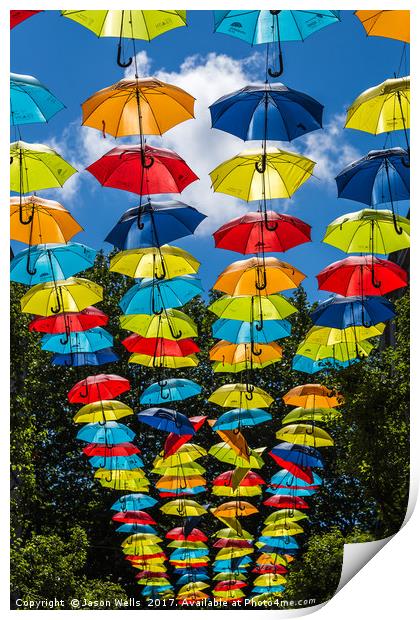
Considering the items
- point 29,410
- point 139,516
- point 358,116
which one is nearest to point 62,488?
point 139,516

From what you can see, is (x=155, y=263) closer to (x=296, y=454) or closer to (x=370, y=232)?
(x=370, y=232)

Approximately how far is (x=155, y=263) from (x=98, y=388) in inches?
94.3

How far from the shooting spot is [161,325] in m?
8.28

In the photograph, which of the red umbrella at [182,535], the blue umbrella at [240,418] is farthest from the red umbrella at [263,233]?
the red umbrella at [182,535]

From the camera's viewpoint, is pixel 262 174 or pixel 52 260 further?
pixel 52 260

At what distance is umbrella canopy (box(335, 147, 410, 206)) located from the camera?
6895mm

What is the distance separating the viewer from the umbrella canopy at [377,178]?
6.89 metres

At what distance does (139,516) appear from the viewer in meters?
13.1

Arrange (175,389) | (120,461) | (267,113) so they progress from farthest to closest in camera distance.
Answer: (120,461), (175,389), (267,113)

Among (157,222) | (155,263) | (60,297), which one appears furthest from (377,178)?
(60,297)

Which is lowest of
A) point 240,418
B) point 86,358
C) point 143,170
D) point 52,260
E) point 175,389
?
point 240,418

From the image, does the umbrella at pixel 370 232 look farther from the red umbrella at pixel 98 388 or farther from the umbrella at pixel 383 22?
the red umbrella at pixel 98 388

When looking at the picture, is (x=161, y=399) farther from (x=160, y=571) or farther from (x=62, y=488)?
(x=160, y=571)

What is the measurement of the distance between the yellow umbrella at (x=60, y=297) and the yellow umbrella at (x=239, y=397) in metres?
2.54
